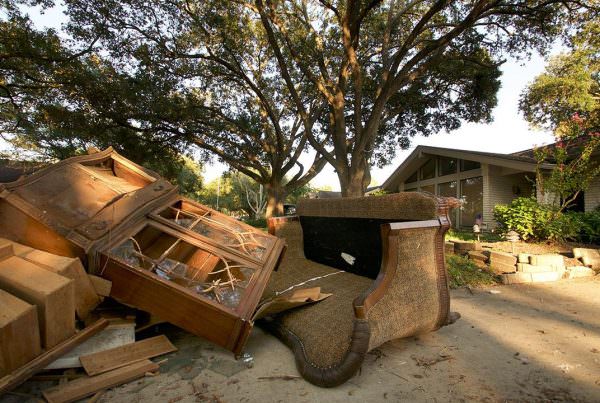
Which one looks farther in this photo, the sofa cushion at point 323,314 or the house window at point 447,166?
the house window at point 447,166

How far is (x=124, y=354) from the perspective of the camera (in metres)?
2.34

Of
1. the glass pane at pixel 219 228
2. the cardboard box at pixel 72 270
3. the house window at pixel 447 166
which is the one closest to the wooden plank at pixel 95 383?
the cardboard box at pixel 72 270

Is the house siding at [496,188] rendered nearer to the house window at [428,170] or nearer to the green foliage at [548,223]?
the house window at [428,170]

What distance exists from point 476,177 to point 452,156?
4.32 ft

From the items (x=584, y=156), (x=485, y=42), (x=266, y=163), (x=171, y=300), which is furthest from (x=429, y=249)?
(x=266, y=163)

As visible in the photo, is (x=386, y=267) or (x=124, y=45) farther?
(x=124, y=45)

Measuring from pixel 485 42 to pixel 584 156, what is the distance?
19.0ft

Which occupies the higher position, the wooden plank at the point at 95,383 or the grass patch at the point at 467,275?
the grass patch at the point at 467,275

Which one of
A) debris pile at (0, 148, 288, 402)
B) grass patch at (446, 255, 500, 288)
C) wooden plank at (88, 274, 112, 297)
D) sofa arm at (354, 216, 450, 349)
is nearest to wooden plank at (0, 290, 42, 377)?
debris pile at (0, 148, 288, 402)

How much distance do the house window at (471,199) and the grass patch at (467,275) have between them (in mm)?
7855

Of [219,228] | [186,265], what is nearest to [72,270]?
[186,265]

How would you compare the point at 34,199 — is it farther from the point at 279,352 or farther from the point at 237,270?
the point at 279,352

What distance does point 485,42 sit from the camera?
35.7 ft

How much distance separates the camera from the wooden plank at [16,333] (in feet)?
5.74
